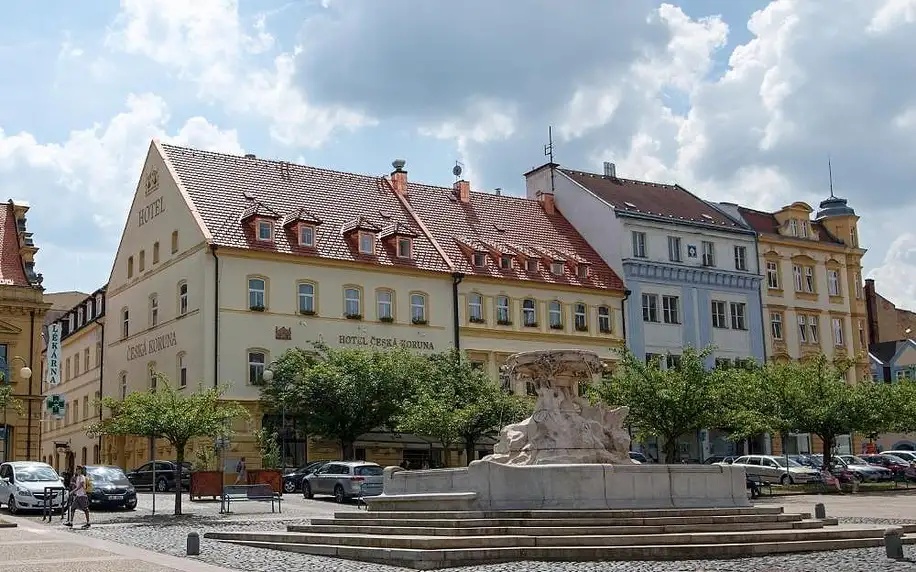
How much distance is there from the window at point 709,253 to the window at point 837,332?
1016 centimetres

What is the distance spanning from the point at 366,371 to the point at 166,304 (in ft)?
36.7

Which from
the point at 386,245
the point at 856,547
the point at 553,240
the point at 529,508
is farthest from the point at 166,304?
the point at 856,547

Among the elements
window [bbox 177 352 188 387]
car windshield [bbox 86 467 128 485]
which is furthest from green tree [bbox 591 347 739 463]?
window [bbox 177 352 188 387]

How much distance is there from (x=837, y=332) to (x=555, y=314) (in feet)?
66.7

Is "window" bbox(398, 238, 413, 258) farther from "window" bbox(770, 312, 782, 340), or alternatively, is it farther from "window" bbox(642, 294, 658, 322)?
"window" bbox(770, 312, 782, 340)

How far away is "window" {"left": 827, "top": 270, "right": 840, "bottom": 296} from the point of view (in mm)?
66312

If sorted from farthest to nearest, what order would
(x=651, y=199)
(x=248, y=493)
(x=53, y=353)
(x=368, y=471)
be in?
(x=651, y=199)
(x=53, y=353)
(x=368, y=471)
(x=248, y=493)

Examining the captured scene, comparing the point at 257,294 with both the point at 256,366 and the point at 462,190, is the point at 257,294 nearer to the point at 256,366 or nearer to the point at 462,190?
the point at 256,366

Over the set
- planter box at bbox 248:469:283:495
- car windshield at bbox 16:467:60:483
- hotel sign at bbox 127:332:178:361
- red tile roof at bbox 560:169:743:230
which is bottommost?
planter box at bbox 248:469:283:495

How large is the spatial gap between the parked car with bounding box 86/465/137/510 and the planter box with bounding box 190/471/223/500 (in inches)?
73.3

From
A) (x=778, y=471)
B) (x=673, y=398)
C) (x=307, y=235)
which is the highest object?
(x=307, y=235)

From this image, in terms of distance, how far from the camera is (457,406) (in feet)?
147

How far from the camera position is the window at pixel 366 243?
50.9 metres

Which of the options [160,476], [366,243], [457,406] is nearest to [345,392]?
[457,406]
